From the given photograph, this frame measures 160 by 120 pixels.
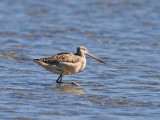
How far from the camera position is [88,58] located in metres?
15.0

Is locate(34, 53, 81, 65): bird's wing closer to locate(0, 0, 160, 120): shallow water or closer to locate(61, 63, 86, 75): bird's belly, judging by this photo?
locate(61, 63, 86, 75): bird's belly

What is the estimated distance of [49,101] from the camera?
31.2ft

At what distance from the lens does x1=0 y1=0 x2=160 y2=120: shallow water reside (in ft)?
29.9

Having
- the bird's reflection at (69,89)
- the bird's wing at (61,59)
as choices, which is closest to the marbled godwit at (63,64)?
the bird's wing at (61,59)

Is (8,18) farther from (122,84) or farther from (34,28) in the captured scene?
(122,84)

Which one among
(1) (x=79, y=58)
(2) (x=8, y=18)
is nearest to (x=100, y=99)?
(1) (x=79, y=58)

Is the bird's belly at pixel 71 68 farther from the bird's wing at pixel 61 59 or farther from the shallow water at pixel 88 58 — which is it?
the shallow water at pixel 88 58

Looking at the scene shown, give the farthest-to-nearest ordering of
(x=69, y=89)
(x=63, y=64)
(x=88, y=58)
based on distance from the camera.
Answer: (x=88, y=58) < (x=63, y=64) < (x=69, y=89)

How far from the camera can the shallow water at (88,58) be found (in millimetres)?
9117

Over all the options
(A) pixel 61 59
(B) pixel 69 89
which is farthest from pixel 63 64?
(B) pixel 69 89

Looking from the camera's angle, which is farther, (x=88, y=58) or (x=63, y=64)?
(x=88, y=58)

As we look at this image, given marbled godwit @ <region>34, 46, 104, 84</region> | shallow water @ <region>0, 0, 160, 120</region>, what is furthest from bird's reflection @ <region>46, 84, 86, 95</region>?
marbled godwit @ <region>34, 46, 104, 84</region>

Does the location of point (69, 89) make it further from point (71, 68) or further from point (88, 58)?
point (88, 58)

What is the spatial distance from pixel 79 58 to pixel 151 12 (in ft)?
43.3
